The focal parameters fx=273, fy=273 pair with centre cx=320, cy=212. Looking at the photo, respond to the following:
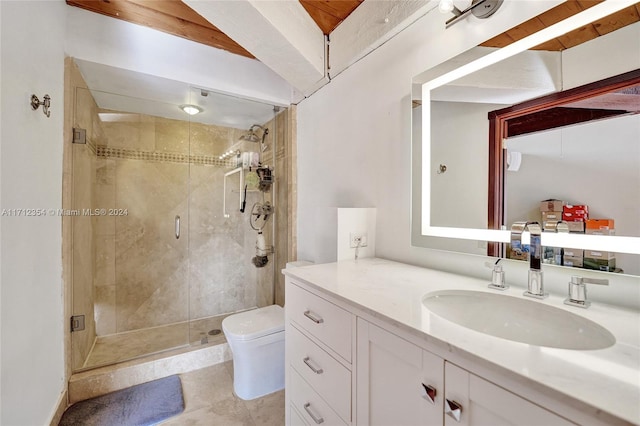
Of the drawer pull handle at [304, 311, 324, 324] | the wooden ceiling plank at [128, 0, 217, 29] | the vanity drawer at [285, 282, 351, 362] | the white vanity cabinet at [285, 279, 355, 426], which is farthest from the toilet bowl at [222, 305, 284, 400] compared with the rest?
the wooden ceiling plank at [128, 0, 217, 29]

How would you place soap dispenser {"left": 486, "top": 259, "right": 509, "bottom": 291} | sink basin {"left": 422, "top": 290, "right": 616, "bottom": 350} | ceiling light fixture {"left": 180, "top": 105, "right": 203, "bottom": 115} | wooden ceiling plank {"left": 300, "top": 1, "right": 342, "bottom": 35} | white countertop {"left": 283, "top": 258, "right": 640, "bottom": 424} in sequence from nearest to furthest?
white countertop {"left": 283, "top": 258, "right": 640, "bottom": 424}
sink basin {"left": 422, "top": 290, "right": 616, "bottom": 350}
soap dispenser {"left": 486, "top": 259, "right": 509, "bottom": 291}
wooden ceiling plank {"left": 300, "top": 1, "right": 342, "bottom": 35}
ceiling light fixture {"left": 180, "top": 105, "right": 203, "bottom": 115}

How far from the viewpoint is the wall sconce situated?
104 cm

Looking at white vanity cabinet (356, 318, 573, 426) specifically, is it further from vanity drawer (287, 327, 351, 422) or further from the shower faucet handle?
the shower faucet handle

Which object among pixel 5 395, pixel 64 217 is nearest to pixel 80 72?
pixel 64 217

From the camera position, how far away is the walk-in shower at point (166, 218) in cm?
220

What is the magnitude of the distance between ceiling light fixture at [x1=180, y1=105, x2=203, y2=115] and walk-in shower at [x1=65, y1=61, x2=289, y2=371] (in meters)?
0.04

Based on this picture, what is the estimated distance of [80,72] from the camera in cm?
189

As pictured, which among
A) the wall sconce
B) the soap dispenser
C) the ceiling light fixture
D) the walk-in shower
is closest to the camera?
the soap dispenser

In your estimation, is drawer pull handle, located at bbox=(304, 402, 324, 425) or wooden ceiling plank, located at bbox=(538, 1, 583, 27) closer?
wooden ceiling plank, located at bbox=(538, 1, 583, 27)

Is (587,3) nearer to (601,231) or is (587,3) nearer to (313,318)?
(601,231)

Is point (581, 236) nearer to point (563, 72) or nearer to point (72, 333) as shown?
point (563, 72)

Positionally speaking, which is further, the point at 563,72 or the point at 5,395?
the point at 5,395

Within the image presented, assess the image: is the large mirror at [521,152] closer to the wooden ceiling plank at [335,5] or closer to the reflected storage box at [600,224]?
the reflected storage box at [600,224]

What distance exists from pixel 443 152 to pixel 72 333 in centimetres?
249
